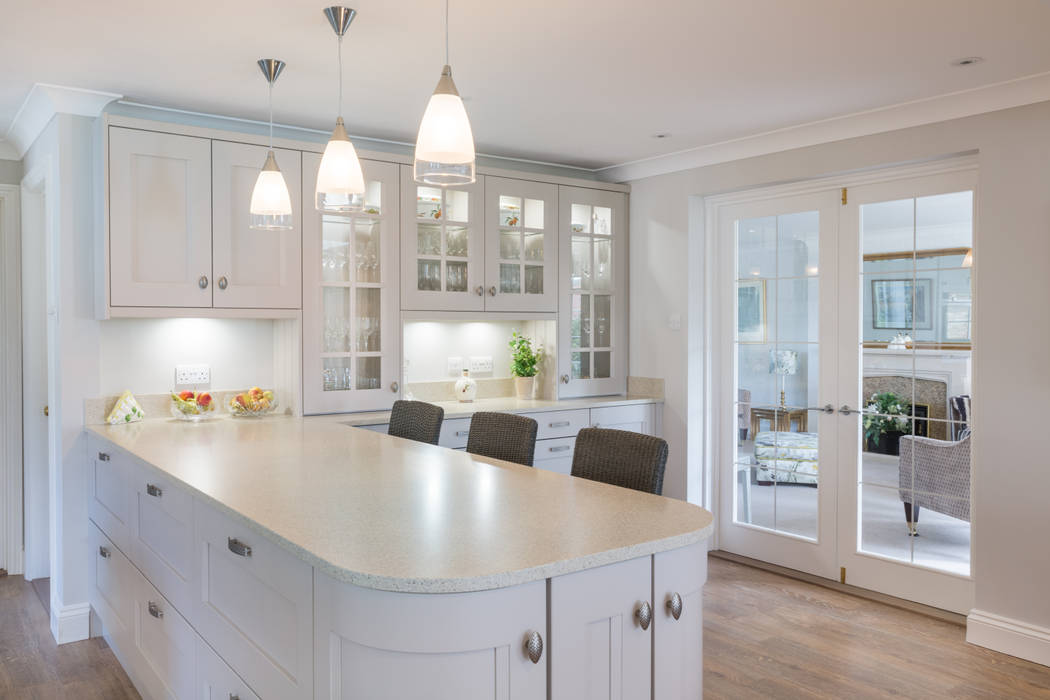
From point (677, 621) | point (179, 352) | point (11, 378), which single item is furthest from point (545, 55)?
point (11, 378)

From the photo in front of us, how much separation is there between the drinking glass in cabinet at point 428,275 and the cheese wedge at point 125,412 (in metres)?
1.52

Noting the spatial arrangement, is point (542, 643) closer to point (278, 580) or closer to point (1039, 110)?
point (278, 580)

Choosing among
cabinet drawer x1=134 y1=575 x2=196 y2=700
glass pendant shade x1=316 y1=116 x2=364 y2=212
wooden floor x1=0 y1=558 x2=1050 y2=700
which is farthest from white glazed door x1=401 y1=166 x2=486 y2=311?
wooden floor x1=0 y1=558 x2=1050 y2=700

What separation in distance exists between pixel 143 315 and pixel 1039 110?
3955mm

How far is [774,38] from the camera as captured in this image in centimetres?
279

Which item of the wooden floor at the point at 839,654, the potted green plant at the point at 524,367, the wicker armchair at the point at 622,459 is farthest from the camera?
the potted green plant at the point at 524,367

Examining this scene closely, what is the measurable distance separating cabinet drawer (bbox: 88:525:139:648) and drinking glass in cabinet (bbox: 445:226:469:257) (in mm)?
2237

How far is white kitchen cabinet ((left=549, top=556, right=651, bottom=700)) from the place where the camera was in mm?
1526

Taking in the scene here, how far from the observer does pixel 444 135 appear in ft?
6.31

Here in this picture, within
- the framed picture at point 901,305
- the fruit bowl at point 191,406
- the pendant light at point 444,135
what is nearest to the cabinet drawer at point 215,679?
the pendant light at point 444,135

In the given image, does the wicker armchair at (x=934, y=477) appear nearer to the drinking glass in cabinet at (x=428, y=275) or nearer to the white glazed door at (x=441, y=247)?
the white glazed door at (x=441, y=247)

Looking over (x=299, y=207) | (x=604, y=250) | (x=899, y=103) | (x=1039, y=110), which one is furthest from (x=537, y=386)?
(x=1039, y=110)

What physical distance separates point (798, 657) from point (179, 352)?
10.6 ft

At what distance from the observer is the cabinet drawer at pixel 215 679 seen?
1.96m
